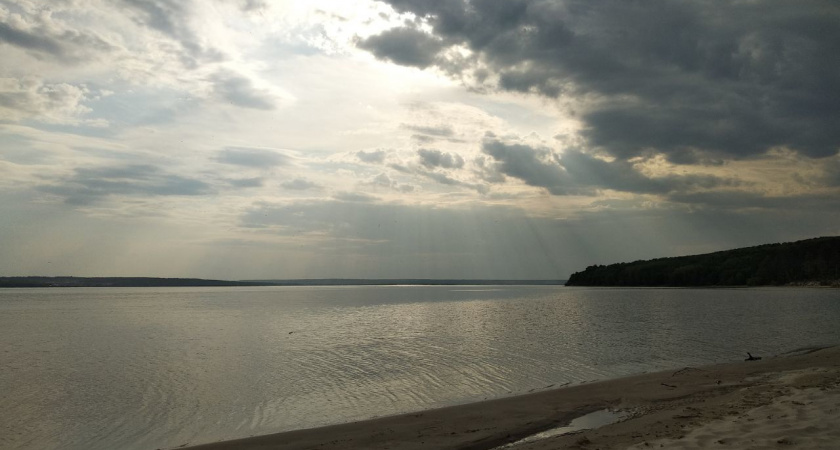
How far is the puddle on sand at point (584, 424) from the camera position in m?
11.7

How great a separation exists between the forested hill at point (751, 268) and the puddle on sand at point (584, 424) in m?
123

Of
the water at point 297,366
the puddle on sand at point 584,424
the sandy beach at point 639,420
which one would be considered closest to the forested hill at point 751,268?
the water at point 297,366

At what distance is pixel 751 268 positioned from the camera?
138m

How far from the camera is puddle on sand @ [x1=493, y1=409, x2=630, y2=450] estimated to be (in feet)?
38.5

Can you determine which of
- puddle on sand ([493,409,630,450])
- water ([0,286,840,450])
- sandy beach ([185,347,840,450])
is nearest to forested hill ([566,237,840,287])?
water ([0,286,840,450])

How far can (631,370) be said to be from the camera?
21.2m

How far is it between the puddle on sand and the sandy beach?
97mm

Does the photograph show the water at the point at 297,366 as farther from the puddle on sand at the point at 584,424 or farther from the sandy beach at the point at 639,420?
the puddle on sand at the point at 584,424

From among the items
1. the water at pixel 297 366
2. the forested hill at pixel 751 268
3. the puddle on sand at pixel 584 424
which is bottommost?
the water at pixel 297 366

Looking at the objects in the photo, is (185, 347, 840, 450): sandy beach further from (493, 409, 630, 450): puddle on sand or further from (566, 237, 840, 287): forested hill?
(566, 237, 840, 287): forested hill

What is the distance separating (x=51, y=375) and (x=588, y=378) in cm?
2168

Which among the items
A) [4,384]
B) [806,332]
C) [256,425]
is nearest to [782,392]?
[256,425]

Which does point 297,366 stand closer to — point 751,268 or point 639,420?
point 639,420

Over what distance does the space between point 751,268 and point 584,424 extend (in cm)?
14913
